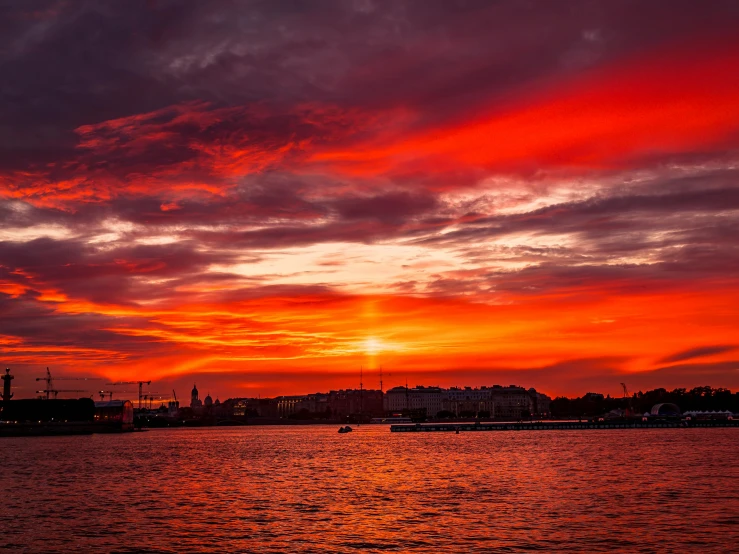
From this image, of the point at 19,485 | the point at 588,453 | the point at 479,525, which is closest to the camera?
the point at 479,525

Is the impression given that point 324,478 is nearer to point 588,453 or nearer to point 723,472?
point 723,472

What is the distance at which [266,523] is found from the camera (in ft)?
188

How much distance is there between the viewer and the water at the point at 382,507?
4850cm

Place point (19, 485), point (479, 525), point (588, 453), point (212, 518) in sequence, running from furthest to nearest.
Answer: point (588, 453), point (19, 485), point (212, 518), point (479, 525)

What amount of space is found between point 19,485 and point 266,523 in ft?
151

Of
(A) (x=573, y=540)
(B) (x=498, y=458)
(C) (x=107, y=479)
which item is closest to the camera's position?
(A) (x=573, y=540)

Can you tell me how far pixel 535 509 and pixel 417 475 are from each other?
33.9m

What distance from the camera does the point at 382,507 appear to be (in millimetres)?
64562

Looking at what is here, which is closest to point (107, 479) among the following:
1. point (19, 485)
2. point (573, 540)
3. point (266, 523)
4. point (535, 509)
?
point (19, 485)

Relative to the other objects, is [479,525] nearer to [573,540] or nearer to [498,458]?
[573,540]

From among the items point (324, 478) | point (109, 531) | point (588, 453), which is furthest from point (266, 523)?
point (588, 453)

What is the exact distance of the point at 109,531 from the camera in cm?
5447

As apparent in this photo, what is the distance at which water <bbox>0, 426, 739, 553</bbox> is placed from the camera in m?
48.5

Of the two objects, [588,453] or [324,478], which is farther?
[588,453]
